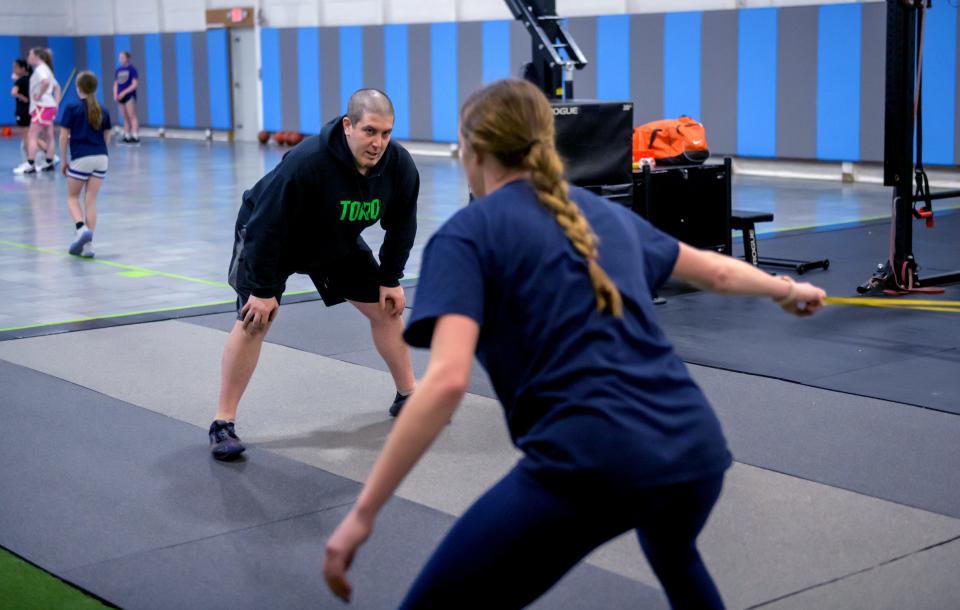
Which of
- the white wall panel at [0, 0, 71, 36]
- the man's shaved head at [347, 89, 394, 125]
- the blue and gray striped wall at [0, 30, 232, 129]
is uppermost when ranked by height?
the white wall panel at [0, 0, 71, 36]

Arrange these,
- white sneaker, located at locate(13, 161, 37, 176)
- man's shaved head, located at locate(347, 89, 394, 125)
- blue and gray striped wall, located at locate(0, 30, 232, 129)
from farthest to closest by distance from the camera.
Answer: blue and gray striped wall, located at locate(0, 30, 232, 129) → white sneaker, located at locate(13, 161, 37, 176) → man's shaved head, located at locate(347, 89, 394, 125)

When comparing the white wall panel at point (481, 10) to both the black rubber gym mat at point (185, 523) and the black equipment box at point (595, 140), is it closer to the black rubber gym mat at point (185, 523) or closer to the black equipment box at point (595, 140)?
the black equipment box at point (595, 140)

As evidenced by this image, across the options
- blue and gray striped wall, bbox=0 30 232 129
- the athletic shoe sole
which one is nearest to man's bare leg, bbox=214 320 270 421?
the athletic shoe sole

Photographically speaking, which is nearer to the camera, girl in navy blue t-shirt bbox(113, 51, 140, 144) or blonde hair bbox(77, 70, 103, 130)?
blonde hair bbox(77, 70, 103, 130)

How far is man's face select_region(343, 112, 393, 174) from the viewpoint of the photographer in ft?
16.0

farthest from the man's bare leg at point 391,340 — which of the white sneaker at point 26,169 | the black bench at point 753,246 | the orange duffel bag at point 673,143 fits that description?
the white sneaker at point 26,169

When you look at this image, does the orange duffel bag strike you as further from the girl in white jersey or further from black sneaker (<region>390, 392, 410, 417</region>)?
the girl in white jersey

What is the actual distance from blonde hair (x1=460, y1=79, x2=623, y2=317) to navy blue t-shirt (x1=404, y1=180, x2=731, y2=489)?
34 mm

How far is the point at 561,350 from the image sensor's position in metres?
2.28

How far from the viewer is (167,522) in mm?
4375

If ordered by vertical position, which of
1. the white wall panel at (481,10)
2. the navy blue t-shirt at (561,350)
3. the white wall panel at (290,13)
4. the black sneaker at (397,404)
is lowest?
the black sneaker at (397,404)

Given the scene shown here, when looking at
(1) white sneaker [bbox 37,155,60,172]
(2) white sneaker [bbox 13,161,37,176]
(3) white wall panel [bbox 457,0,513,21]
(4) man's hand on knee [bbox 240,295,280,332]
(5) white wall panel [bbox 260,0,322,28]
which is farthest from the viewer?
(5) white wall panel [bbox 260,0,322,28]

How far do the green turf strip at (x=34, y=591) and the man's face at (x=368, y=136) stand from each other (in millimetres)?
2020

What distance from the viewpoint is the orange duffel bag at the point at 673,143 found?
9516mm
